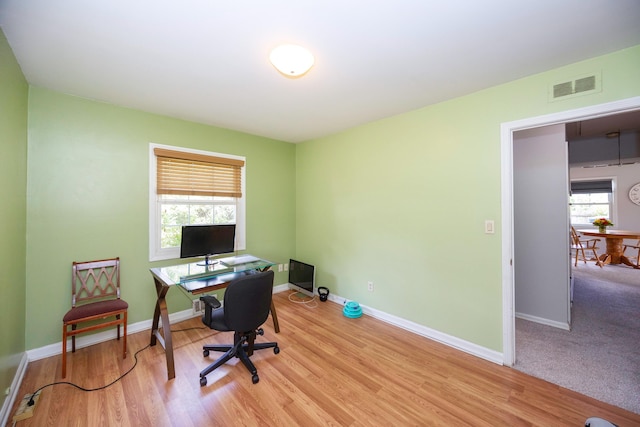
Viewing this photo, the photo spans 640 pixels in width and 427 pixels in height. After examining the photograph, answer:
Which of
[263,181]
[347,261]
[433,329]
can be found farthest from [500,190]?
[263,181]

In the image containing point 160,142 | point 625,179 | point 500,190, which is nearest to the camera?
point 500,190

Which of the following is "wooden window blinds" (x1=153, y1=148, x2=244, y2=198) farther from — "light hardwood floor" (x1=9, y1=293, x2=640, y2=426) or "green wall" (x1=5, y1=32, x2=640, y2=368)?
"light hardwood floor" (x1=9, y1=293, x2=640, y2=426)

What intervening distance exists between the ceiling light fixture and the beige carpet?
10.0ft

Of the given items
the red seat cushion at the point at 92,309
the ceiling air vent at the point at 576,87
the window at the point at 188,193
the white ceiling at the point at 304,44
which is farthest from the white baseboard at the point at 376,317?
the white ceiling at the point at 304,44

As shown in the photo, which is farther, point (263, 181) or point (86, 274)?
point (263, 181)

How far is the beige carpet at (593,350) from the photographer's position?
1.87m

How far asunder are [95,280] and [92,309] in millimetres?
388

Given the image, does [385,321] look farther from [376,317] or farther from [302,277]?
[302,277]

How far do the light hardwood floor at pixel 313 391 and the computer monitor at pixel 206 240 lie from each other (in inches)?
36.9

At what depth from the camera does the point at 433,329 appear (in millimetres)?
2605

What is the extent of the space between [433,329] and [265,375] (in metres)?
1.79

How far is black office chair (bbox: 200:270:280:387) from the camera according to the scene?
1897mm

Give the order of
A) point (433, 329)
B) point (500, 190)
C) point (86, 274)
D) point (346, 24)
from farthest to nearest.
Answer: point (433, 329)
point (86, 274)
point (500, 190)
point (346, 24)

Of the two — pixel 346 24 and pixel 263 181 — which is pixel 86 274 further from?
pixel 346 24
